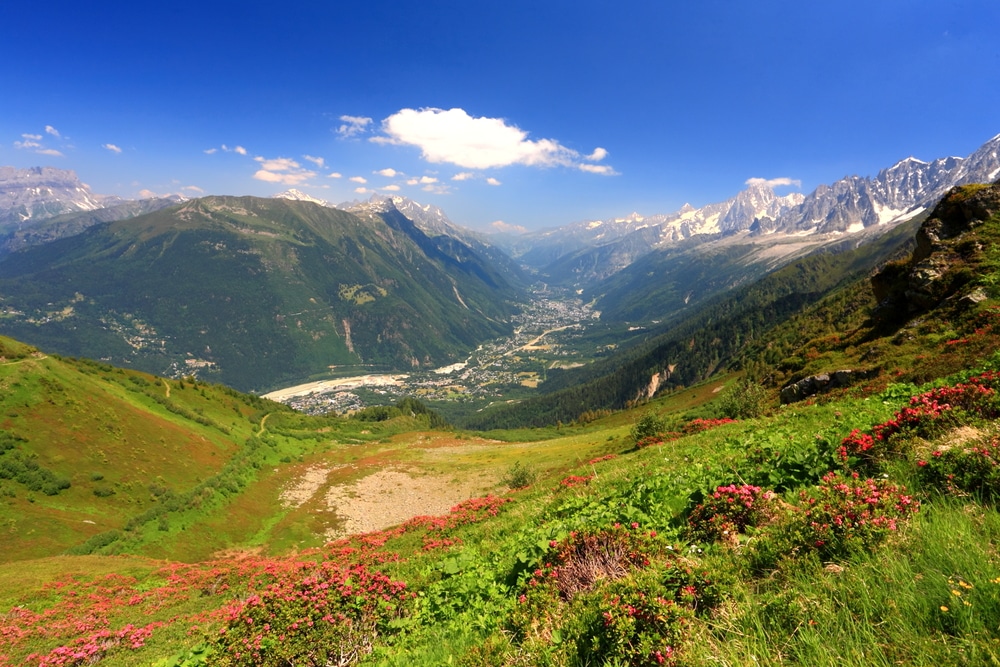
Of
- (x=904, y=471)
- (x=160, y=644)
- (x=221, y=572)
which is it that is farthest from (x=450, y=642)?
(x=221, y=572)

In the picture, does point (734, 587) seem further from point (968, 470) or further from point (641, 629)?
point (968, 470)

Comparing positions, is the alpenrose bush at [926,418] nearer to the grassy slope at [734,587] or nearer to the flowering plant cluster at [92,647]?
the grassy slope at [734,587]

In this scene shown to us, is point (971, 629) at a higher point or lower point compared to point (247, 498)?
higher

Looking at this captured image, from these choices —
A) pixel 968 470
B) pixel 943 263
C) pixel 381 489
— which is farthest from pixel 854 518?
pixel 381 489

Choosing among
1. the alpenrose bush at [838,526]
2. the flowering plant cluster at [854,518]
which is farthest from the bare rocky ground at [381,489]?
the flowering plant cluster at [854,518]

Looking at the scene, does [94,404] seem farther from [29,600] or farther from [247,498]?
[29,600]

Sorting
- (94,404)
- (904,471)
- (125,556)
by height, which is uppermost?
(904,471)

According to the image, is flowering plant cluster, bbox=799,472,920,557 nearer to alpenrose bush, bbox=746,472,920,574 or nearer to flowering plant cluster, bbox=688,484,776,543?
alpenrose bush, bbox=746,472,920,574
